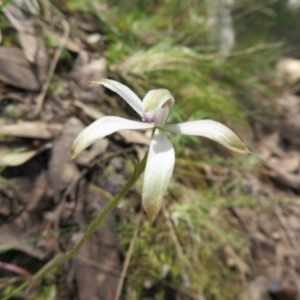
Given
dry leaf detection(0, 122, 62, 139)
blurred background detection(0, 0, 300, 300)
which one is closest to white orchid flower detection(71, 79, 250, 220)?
blurred background detection(0, 0, 300, 300)

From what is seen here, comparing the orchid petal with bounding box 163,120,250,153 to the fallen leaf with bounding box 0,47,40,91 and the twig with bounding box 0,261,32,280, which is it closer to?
the twig with bounding box 0,261,32,280

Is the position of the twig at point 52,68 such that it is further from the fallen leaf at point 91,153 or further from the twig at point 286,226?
the twig at point 286,226

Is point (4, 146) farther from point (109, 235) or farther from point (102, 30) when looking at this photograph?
point (102, 30)

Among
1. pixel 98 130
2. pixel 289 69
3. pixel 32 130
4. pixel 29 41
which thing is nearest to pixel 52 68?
pixel 29 41

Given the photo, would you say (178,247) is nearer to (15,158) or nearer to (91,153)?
(91,153)

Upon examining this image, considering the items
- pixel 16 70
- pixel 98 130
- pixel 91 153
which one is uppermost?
pixel 16 70

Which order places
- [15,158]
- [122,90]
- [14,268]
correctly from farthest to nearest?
[15,158]
[14,268]
[122,90]
